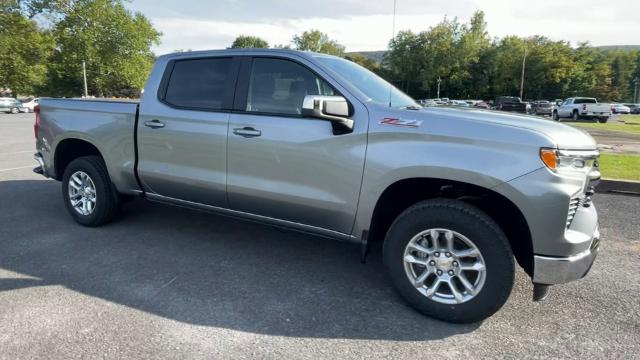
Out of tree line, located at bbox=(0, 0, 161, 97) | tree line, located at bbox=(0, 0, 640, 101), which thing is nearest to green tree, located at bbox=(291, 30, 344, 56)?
tree line, located at bbox=(0, 0, 640, 101)

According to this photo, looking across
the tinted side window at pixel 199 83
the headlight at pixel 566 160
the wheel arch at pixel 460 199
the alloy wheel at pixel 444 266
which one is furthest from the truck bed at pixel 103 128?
the headlight at pixel 566 160

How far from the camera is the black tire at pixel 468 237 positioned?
9.55 ft

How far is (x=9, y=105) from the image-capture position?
38219 mm

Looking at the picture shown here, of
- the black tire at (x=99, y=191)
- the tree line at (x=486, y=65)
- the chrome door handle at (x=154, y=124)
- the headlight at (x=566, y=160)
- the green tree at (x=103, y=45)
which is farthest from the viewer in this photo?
the tree line at (x=486, y=65)

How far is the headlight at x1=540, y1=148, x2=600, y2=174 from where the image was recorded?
2744 millimetres

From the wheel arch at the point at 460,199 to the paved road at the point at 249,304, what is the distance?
494 mm

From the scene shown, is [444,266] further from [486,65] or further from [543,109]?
[486,65]

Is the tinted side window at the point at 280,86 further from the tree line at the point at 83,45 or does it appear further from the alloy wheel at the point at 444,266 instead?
the tree line at the point at 83,45

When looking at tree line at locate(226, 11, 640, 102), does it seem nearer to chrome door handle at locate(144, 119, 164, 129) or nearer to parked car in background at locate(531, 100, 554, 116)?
parked car in background at locate(531, 100, 554, 116)

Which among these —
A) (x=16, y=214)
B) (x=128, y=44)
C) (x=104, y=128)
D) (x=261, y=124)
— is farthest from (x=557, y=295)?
(x=128, y=44)

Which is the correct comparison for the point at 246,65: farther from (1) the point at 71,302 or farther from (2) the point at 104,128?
(1) the point at 71,302

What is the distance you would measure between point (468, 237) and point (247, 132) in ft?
6.36

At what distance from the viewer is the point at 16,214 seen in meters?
5.55

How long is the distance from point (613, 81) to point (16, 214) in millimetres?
111267
